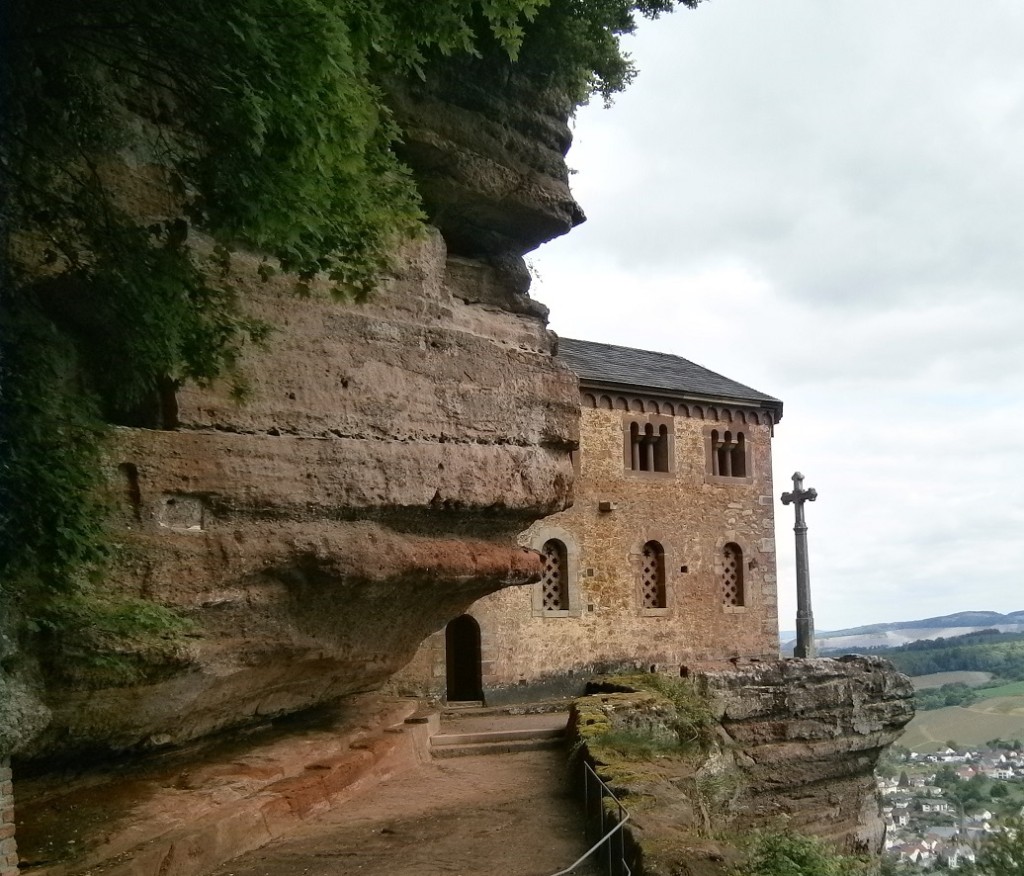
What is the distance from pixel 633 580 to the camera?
64.3 ft

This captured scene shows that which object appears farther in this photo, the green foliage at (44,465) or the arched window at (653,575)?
the arched window at (653,575)

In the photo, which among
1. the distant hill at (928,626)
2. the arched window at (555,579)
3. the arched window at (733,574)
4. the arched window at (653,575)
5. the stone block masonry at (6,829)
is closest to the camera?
the stone block masonry at (6,829)

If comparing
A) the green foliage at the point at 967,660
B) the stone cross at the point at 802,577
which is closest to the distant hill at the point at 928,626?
the green foliage at the point at 967,660

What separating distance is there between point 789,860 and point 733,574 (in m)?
16.2

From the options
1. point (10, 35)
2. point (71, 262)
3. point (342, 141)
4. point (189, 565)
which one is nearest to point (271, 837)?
point (189, 565)

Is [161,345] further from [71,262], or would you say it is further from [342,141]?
[342,141]

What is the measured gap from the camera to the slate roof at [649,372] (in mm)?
20109

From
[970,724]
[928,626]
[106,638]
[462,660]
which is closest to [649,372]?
[462,660]

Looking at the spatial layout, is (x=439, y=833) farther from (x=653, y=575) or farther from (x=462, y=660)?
(x=653, y=575)

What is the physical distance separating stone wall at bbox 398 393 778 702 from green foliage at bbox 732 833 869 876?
10.8 meters

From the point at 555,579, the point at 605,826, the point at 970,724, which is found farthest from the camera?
the point at 970,724

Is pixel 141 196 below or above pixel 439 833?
above

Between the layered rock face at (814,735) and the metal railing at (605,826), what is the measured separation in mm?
5783

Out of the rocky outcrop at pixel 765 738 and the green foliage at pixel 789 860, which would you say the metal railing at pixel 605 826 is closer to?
the rocky outcrop at pixel 765 738
